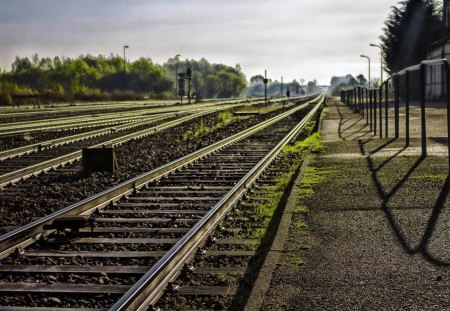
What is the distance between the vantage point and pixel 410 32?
78.8m

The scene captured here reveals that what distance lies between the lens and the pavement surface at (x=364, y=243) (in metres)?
4.94

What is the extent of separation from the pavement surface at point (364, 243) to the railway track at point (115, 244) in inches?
31.8

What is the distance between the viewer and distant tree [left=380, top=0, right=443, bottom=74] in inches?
3051

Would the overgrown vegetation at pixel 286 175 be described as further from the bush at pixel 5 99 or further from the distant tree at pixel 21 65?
the distant tree at pixel 21 65

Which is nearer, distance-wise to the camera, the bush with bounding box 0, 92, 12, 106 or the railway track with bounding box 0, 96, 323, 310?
the railway track with bounding box 0, 96, 323, 310

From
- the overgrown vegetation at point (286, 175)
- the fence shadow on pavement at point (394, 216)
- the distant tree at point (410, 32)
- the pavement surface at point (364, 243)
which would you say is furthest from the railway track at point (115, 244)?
the distant tree at point (410, 32)

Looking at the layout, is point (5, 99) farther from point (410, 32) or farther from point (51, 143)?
point (410, 32)

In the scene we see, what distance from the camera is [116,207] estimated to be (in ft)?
28.6

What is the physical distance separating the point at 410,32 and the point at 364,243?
76.4 metres

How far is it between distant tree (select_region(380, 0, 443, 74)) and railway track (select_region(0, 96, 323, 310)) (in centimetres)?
7056

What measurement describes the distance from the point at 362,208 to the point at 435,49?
6119cm

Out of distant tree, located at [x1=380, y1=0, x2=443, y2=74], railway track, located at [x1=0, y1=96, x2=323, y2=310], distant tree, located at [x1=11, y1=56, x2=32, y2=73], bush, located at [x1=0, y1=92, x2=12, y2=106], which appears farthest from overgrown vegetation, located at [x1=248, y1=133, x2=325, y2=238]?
distant tree, located at [x1=11, y1=56, x2=32, y2=73]

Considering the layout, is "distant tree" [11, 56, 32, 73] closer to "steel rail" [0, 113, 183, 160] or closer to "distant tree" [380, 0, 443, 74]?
"distant tree" [380, 0, 443, 74]

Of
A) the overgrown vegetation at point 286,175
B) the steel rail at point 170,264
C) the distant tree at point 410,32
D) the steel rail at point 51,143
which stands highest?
the distant tree at point 410,32
